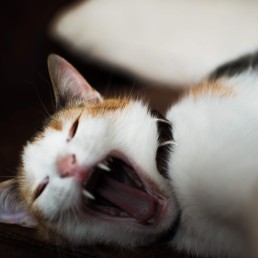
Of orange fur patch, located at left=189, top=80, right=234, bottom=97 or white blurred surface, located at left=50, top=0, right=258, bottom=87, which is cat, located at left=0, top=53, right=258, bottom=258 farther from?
white blurred surface, located at left=50, top=0, right=258, bottom=87

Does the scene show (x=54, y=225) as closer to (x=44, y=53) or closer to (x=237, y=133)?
(x=237, y=133)

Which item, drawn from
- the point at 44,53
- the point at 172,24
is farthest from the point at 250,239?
the point at 44,53

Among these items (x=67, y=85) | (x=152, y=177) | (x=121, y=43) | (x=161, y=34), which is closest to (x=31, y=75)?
(x=121, y=43)

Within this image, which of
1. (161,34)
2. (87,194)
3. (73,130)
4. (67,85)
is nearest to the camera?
(87,194)

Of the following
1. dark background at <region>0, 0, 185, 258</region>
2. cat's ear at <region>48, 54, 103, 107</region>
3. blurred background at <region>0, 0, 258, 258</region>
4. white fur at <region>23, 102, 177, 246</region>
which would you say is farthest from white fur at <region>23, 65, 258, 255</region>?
blurred background at <region>0, 0, 258, 258</region>

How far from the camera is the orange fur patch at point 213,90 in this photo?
36.0 inches

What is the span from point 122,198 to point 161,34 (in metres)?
0.98

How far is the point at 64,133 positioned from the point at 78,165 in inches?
5.2

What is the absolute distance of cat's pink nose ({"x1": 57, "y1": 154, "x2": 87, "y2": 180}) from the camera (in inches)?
29.7

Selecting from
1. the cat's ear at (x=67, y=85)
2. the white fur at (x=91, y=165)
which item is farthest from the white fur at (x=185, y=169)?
the cat's ear at (x=67, y=85)

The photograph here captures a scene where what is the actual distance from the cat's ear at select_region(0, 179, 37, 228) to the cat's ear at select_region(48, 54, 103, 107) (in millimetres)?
239

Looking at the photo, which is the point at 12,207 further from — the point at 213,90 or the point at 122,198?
the point at 213,90

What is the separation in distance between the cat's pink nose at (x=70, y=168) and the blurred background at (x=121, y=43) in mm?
675

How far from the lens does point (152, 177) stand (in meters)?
0.80
